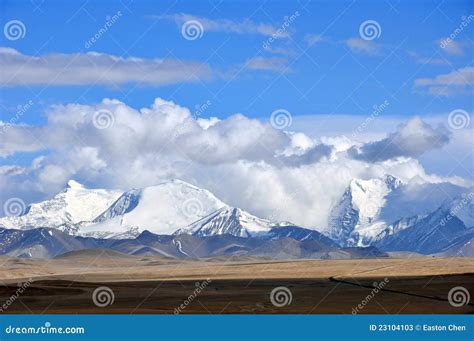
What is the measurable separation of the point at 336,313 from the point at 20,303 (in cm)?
2873

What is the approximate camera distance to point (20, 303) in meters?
84.1

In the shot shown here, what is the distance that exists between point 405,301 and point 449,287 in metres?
20.5
